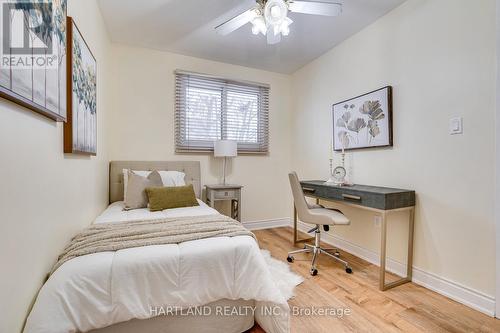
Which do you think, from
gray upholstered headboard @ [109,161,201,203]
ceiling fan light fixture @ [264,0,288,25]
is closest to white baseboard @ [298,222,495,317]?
gray upholstered headboard @ [109,161,201,203]

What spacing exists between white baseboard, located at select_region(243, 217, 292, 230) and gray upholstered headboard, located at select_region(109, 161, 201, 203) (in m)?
1.03

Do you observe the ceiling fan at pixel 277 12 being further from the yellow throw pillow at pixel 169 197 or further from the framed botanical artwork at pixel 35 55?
the yellow throw pillow at pixel 169 197

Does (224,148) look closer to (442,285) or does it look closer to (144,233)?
(144,233)

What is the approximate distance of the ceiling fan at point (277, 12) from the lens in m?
1.73

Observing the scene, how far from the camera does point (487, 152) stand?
166 centimetres

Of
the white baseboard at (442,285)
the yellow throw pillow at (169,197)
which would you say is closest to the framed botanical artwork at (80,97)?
the yellow throw pillow at (169,197)

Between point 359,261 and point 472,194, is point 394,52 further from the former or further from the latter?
point 359,261

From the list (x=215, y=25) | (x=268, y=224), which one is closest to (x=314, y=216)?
(x=268, y=224)

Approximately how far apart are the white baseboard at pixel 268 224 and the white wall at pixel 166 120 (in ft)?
0.22

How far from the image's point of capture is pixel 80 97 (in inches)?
63.7

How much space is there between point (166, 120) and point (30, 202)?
233cm

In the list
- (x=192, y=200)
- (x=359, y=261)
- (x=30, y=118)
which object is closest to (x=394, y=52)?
(x=359, y=261)

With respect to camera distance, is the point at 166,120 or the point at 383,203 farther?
the point at 166,120

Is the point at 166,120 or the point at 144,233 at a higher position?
the point at 166,120
